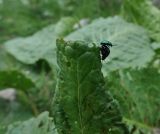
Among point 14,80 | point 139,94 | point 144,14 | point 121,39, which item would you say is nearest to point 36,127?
point 139,94

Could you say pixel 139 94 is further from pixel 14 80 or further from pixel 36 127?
pixel 14 80

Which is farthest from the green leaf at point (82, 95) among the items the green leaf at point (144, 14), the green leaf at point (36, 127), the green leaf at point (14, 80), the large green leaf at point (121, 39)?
the green leaf at point (144, 14)

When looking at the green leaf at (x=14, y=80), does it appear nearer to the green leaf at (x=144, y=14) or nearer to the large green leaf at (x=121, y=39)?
the large green leaf at (x=121, y=39)

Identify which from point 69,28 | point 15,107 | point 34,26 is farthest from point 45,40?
point 34,26

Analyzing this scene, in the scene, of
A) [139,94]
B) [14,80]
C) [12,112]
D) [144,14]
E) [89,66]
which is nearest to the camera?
[89,66]

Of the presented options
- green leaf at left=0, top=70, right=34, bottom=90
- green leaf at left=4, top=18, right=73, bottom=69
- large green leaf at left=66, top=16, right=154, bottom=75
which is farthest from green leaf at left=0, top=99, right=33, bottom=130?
large green leaf at left=66, top=16, right=154, bottom=75

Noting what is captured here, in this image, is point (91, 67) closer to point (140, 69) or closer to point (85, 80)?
point (85, 80)

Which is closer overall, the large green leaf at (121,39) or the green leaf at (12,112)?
the large green leaf at (121,39)
